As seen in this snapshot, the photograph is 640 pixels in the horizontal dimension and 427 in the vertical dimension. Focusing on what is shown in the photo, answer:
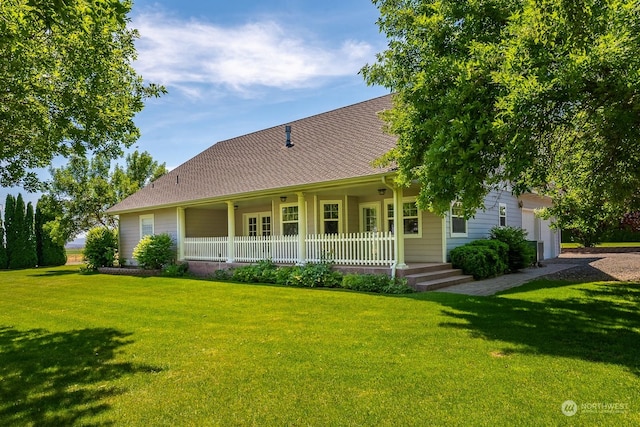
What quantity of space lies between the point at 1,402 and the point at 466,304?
724 cm

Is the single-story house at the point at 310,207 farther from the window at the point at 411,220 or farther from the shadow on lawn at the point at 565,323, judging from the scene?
the shadow on lawn at the point at 565,323

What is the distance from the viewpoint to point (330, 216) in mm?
14391

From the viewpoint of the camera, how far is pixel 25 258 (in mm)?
25453

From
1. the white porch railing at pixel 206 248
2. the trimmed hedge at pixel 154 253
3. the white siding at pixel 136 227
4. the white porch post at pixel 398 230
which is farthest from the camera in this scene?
the white siding at pixel 136 227

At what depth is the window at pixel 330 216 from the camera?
1431 cm

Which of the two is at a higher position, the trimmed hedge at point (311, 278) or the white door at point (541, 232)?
the white door at point (541, 232)

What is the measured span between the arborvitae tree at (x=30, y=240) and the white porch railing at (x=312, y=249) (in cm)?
1596

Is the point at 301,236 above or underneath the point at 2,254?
above

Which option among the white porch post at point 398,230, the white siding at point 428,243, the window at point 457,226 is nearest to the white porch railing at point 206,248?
the white siding at point 428,243

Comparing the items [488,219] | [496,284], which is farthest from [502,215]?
[496,284]

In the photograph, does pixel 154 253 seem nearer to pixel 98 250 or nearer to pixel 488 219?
pixel 98 250

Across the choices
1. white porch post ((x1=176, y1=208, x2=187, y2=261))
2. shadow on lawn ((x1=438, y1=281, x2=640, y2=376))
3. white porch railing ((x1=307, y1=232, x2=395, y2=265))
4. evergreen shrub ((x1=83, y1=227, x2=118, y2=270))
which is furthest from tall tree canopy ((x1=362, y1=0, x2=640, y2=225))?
evergreen shrub ((x1=83, y1=227, x2=118, y2=270))

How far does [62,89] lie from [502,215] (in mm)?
14892

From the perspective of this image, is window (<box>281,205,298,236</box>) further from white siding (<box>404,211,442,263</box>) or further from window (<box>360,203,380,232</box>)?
white siding (<box>404,211,442,263</box>)
